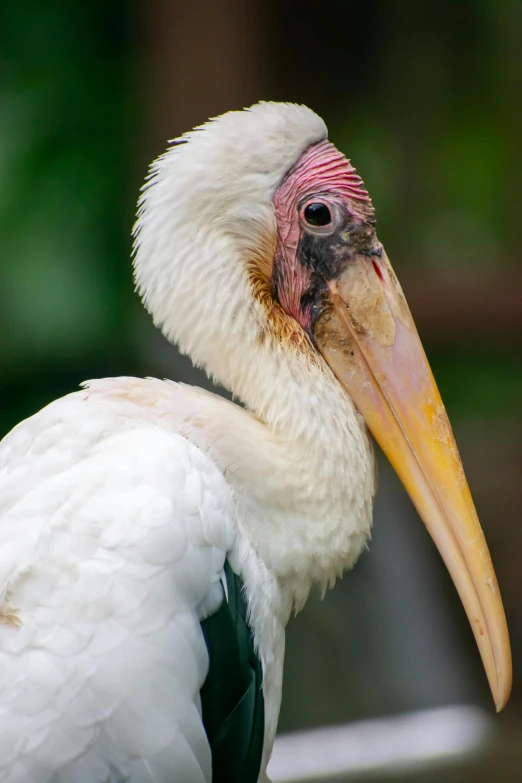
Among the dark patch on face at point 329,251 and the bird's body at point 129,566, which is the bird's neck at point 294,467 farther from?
the dark patch on face at point 329,251

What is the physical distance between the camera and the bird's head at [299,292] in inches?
62.1

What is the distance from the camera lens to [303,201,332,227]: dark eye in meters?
1.64

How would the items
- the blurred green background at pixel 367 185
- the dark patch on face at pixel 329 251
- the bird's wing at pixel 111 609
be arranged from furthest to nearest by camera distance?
the blurred green background at pixel 367 185, the dark patch on face at pixel 329 251, the bird's wing at pixel 111 609

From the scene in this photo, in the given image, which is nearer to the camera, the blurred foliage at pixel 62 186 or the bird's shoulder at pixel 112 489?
the bird's shoulder at pixel 112 489

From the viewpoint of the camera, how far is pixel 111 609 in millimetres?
1281

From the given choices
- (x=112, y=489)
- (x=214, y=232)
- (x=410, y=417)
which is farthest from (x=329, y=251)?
(x=112, y=489)

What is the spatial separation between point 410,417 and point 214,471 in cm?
38

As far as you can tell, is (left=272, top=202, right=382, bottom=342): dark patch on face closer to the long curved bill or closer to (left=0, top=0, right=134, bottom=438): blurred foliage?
the long curved bill

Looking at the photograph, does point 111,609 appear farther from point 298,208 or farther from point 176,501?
point 298,208

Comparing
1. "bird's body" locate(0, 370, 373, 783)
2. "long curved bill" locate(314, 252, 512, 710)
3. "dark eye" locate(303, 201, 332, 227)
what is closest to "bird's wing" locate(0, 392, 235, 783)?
"bird's body" locate(0, 370, 373, 783)

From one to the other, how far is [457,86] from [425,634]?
225 cm

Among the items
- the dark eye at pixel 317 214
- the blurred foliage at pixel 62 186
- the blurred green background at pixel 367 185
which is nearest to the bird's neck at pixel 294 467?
the dark eye at pixel 317 214

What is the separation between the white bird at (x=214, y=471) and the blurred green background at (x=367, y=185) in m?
1.54

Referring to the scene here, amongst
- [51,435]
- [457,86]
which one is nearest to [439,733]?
[51,435]
